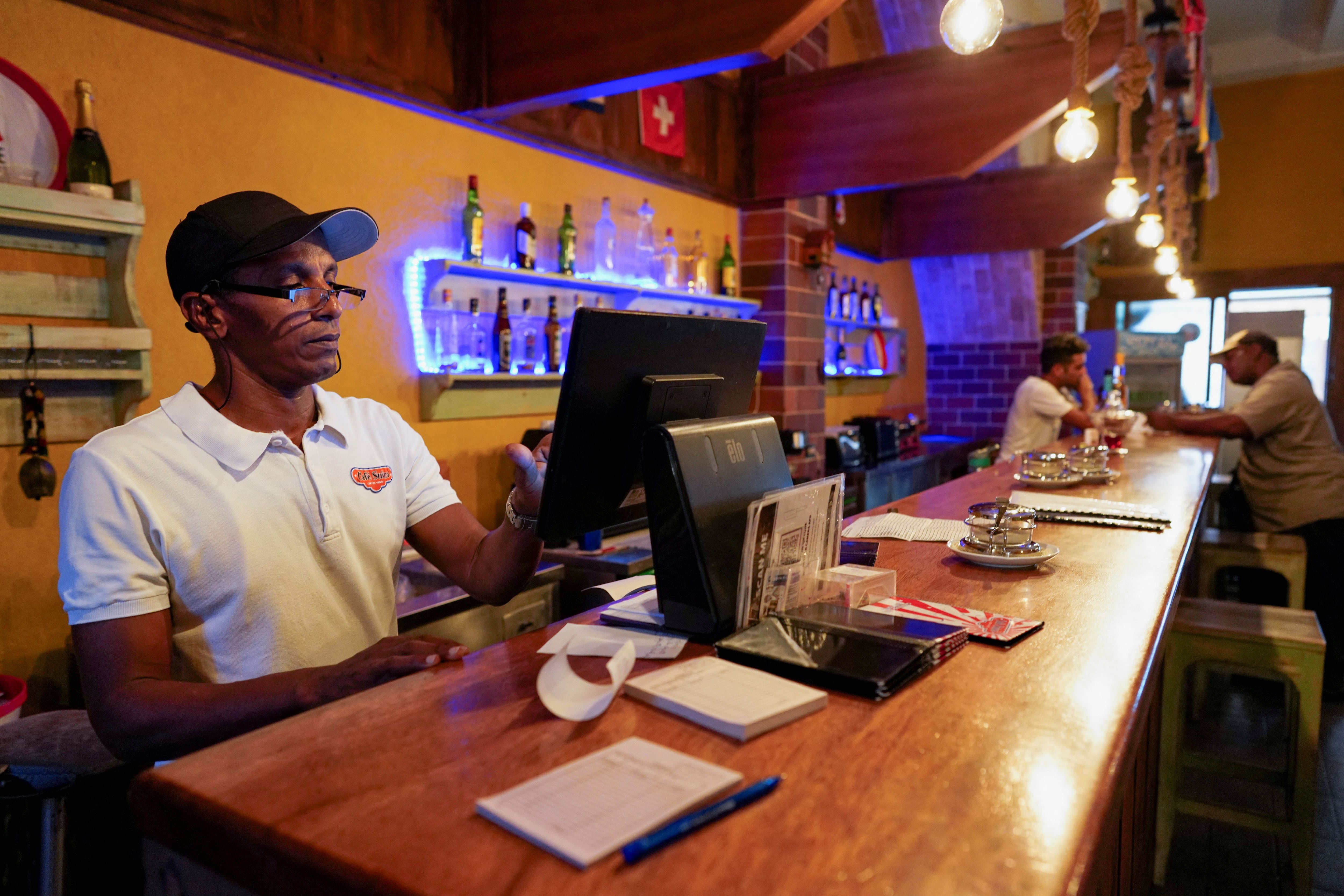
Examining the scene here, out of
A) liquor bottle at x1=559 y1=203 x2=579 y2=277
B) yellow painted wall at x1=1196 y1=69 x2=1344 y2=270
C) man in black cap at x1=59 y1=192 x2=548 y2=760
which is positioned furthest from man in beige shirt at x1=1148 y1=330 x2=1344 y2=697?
yellow painted wall at x1=1196 y1=69 x2=1344 y2=270

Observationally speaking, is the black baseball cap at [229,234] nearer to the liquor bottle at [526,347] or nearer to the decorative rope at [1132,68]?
the liquor bottle at [526,347]

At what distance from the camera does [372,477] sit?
5.29ft

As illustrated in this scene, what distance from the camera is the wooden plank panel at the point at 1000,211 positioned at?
605cm

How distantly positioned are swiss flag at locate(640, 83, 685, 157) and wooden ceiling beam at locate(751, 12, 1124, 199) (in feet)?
1.93

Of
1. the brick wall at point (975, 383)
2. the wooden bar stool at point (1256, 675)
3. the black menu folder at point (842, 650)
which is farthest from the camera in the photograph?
the brick wall at point (975, 383)

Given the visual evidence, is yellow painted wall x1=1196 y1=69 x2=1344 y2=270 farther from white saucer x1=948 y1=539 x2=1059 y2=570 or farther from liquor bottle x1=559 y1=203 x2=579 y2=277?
white saucer x1=948 y1=539 x2=1059 y2=570

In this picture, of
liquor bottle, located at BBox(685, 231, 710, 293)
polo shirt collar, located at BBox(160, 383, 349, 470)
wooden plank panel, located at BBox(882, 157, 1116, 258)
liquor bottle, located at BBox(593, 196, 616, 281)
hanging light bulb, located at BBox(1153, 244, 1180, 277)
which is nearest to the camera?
polo shirt collar, located at BBox(160, 383, 349, 470)

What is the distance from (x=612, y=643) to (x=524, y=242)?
2492 mm

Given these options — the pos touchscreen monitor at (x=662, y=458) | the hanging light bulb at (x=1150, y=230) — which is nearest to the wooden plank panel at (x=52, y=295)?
the pos touchscreen monitor at (x=662, y=458)

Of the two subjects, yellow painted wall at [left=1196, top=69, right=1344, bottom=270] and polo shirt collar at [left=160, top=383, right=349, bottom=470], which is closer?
polo shirt collar at [left=160, top=383, right=349, bottom=470]

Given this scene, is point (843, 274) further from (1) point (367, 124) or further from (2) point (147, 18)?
(2) point (147, 18)

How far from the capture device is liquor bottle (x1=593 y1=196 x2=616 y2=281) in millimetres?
3814

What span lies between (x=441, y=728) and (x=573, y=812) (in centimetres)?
26

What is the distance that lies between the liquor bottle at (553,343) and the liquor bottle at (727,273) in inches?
51.2
